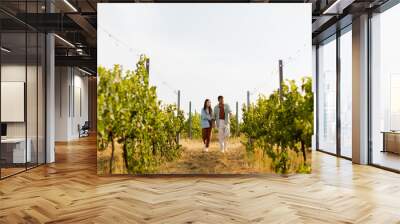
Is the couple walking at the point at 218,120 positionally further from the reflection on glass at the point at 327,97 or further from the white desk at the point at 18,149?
the reflection on glass at the point at 327,97

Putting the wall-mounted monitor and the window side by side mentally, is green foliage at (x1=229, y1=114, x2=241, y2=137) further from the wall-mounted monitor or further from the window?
the wall-mounted monitor

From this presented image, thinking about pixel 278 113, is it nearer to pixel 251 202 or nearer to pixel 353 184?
pixel 353 184

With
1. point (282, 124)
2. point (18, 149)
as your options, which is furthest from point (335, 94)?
point (18, 149)

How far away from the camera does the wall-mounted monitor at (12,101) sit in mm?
5832

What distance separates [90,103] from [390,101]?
15.5 metres

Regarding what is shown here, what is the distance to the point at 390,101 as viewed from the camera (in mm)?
6730

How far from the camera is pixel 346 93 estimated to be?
A: 27.7 feet

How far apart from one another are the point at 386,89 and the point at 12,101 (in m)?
6.16

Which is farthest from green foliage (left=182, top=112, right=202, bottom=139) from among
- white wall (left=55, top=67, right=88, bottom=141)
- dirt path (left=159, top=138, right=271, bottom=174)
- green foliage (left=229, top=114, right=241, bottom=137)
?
white wall (left=55, top=67, right=88, bottom=141)

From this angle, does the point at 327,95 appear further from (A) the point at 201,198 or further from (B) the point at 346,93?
(A) the point at 201,198

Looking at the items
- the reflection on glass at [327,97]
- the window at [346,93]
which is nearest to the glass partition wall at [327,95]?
the reflection on glass at [327,97]

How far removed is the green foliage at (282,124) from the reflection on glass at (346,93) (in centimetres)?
242

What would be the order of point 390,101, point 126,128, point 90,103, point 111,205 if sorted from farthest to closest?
point 90,103
point 390,101
point 126,128
point 111,205

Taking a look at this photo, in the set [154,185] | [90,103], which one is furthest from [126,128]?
[90,103]
